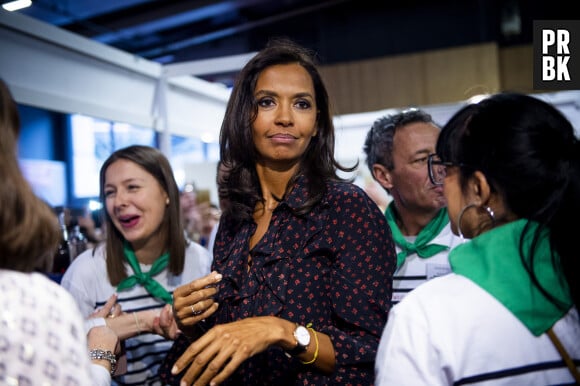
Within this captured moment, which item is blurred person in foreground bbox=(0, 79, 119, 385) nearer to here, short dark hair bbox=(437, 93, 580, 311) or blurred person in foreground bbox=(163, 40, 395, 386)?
blurred person in foreground bbox=(163, 40, 395, 386)

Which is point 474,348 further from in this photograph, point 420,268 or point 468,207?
point 420,268

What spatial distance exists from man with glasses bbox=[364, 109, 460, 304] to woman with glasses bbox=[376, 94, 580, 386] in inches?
41.2

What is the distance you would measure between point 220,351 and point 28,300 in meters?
0.42

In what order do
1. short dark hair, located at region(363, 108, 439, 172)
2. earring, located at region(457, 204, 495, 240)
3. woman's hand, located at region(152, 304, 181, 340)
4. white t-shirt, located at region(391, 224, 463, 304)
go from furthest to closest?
short dark hair, located at region(363, 108, 439, 172) < white t-shirt, located at region(391, 224, 463, 304) < woman's hand, located at region(152, 304, 181, 340) < earring, located at region(457, 204, 495, 240)

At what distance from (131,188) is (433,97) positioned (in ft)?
14.6

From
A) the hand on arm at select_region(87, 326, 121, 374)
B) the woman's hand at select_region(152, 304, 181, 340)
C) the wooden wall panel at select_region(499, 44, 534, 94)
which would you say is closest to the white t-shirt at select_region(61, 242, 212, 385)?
Result: the woman's hand at select_region(152, 304, 181, 340)

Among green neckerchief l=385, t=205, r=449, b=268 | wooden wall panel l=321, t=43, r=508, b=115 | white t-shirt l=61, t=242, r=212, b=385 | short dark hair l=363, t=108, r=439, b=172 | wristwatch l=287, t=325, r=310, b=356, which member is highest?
wooden wall panel l=321, t=43, r=508, b=115

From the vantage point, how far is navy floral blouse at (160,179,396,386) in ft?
4.45

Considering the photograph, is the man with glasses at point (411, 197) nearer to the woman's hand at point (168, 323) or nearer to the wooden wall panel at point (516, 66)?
the woman's hand at point (168, 323)

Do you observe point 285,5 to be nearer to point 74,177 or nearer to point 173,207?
point 74,177

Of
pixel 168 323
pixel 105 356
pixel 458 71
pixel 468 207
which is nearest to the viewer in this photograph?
pixel 468 207

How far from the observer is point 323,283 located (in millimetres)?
1426

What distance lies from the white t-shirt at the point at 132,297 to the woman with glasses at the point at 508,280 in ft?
4.57

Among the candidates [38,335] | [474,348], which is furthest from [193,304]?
[474,348]
